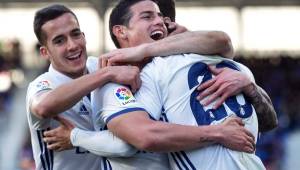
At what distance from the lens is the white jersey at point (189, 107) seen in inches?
128

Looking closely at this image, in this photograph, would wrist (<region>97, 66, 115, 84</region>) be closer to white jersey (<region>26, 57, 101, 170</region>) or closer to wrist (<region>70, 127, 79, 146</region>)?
wrist (<region>70, 127, 79, 146</region>)

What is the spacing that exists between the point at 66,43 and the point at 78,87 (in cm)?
55

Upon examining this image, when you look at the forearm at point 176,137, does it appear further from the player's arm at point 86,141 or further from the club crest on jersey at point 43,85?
the club crest on jersey at point 43,85

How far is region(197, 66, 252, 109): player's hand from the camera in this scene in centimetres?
331

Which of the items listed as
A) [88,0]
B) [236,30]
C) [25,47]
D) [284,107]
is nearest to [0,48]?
[25,47]

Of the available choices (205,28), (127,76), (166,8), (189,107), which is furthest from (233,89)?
(205,28)

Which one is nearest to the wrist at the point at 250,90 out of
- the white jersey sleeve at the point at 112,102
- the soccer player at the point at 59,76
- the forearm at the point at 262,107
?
the forearm at the point at 262,107

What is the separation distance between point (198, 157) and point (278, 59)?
15.8 meters

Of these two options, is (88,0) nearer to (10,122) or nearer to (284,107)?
(10,122)

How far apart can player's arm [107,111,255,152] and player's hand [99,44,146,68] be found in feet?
0.98

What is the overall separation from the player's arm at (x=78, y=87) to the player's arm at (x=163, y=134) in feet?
0.64

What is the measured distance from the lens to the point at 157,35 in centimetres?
357

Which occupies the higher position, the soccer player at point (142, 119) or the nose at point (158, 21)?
the nose at point (158, 21)

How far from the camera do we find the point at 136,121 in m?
3.19
